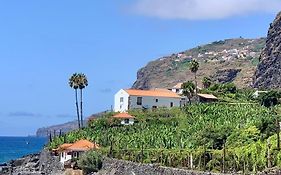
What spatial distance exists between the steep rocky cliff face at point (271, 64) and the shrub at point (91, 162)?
326 feet

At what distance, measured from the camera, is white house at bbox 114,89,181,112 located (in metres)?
112

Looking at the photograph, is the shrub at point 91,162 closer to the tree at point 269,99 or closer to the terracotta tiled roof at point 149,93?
the tree at point 269,99

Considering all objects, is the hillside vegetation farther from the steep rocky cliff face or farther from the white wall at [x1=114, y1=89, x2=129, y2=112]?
the steep rocky cliff face

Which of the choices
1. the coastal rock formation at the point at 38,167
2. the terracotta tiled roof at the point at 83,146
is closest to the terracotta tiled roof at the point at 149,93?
the coastal rock formation at the point at 38,167

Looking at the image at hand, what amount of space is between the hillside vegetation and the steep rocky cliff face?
66397 millimetres

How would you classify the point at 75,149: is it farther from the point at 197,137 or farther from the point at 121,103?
the point at 121,103

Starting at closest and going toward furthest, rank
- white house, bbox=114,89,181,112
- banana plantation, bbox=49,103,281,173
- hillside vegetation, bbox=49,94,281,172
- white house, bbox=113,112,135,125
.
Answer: banana plantation, bbox=49,103,281,173 → hillside vegetation, bbox=49,94,281,172 → white house, bbox=113,112,135,125 → white house, bbox=114,89,181,112

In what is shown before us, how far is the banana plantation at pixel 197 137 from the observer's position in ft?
174

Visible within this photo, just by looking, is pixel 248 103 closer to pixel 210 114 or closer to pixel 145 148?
pixel 210 114

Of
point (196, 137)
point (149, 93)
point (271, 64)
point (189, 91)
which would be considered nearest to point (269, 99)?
point (189, 91)

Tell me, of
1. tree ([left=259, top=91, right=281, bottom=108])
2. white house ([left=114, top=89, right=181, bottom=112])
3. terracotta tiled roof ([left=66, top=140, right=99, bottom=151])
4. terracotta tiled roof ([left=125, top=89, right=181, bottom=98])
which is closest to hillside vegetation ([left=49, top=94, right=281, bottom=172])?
terracotta tiled roof ([left=66, top=140, right=99, bottom=151])

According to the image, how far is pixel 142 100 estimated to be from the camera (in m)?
113

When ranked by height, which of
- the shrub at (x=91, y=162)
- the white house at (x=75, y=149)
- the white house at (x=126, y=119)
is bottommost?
the shrub at (x=91, y=162)

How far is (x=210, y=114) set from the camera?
293 feet
